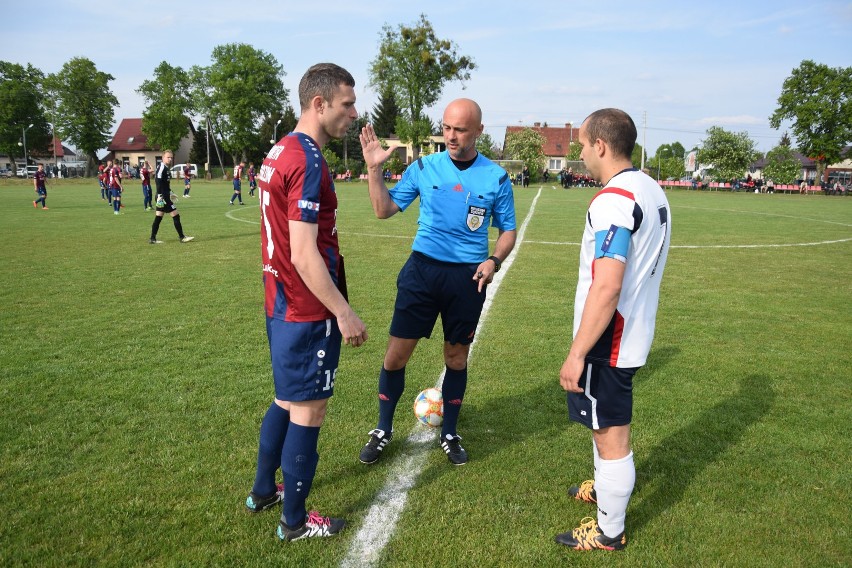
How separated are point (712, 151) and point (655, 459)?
68.4 m

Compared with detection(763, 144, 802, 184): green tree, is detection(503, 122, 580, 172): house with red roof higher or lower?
higher

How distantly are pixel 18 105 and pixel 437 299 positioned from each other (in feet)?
273

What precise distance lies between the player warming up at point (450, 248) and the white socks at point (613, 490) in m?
1.09

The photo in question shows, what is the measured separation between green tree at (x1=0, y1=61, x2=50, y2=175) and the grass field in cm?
7521

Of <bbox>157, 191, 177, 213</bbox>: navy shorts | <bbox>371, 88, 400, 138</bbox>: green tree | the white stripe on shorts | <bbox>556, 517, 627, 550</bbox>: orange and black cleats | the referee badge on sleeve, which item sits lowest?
<bbox>556, 517, 627, 550</bbox>: orange and black cleats

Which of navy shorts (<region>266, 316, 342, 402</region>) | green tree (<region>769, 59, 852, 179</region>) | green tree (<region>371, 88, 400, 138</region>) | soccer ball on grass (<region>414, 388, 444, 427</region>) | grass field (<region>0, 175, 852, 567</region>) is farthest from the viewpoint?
green tree (<region>371, 88, 400, 138</region>)

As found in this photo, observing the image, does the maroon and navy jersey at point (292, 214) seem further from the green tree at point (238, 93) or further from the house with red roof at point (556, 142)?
the house with red roof at point (556, 142)

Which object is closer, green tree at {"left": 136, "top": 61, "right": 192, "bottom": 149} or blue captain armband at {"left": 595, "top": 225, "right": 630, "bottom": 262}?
blue captain armband at {"left": 595, "top": 225, "right": 630, "bottom": 262}

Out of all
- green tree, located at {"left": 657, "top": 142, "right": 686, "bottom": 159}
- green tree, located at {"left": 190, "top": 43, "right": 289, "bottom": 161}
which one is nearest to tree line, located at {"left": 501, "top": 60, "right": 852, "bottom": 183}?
green tree, located at {"left": 190, "top": 43, "right": 289, "bottom": 161}

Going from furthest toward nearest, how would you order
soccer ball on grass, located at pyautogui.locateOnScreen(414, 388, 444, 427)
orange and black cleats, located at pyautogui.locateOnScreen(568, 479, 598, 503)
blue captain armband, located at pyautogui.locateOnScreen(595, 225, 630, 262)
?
1. soccer ball on grass, located at pyautogui.locateOnScreen(414, 388, 444, 427)
2. orange and black cleats, located at pyautogui.locateOnScreen(568, 479, 598, 503)
3. blue captain armband, located at pyautogui.locateOnScreen(595, 225, 630, 262)

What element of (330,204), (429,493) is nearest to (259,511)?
(429,493)

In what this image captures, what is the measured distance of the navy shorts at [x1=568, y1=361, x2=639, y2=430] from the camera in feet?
Answer: 9.20

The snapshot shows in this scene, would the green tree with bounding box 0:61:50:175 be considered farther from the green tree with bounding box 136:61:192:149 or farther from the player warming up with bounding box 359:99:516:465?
the player warming up with bounding box 359:99:516:465

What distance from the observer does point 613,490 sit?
288 cm
